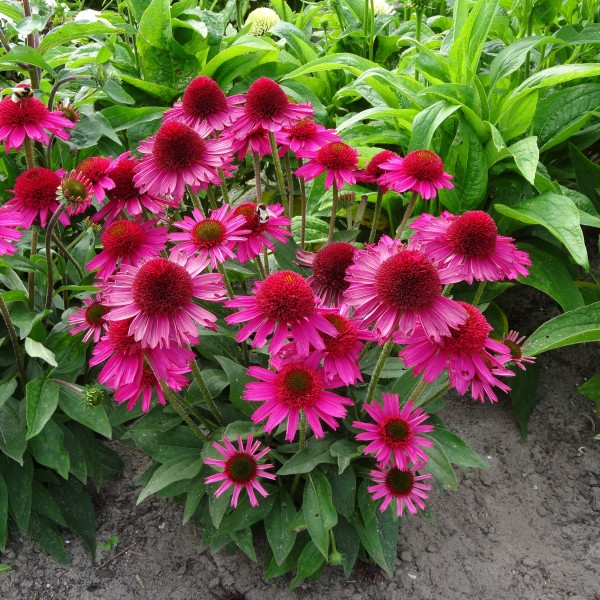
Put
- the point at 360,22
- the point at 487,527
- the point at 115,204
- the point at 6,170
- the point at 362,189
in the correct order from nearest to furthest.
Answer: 1. the point at 115,204
2. the point at 487,527
3. the point at 6,170
4. the point at 362,189
5. the point at 360,22

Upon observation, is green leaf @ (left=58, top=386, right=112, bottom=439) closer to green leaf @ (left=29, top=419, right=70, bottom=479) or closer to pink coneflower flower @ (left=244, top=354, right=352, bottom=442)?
green leaf @ (left=29, top=419, right=70, bottom=479)

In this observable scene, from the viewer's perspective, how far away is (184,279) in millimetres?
1035

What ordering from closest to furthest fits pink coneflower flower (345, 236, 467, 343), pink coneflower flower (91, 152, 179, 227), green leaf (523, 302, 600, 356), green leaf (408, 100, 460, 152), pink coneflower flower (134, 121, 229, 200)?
pink coneflower flower (345, 236, 467, 343)
pink coneflower flower (134, 121, 229, 200)
pink coneflower flower (91, 152, 179, 227)
green leaf (523, 302, 600, 356)
green leaf (408, 100, 460, 152)

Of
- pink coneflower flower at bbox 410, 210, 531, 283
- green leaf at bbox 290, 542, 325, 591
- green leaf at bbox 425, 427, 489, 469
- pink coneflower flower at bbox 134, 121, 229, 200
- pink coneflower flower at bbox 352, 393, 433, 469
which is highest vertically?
pink coneflower flower at bbox 134, 121, 229, 200

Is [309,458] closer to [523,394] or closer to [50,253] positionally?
[50,253]

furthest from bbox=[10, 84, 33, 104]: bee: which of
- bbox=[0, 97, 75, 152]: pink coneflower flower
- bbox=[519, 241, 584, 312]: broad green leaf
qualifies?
bbox=[519, 241, 584, 312]: broad green leaf

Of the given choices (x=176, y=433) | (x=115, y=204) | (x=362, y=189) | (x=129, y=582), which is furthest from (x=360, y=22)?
(x=129, y=582)

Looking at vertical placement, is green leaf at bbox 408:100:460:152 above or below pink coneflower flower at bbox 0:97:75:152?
below

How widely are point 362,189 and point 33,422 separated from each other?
52.0 inches

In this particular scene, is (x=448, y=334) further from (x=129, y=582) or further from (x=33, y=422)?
(x=129, y=582)

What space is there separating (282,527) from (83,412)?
0.57m

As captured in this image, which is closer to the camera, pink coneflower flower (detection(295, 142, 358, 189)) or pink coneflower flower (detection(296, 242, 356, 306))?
pink coneflower flower (detection(296, 242, 356, 306))

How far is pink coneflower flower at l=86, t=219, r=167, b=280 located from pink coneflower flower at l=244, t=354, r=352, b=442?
0.38 m

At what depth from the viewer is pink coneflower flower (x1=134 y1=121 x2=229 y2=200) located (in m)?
1.22
